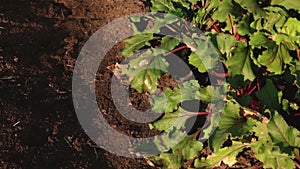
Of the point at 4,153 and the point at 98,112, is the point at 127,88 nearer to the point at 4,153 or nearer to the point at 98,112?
the point at 98,112

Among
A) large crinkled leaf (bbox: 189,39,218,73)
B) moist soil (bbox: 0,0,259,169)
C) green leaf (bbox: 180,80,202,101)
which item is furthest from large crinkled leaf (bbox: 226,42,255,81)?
moist soil (bbox: 0,0,259,169)

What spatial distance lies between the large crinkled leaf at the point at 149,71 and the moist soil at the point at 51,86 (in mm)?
327

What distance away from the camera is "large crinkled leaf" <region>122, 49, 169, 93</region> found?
10.5 ft

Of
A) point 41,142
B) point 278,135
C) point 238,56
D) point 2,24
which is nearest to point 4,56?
point 2,24

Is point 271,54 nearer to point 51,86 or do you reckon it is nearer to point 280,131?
point 280,131

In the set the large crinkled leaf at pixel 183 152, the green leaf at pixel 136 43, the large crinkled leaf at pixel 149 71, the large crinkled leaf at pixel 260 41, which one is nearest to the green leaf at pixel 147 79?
the large crinkled leaf at pixel 149 71

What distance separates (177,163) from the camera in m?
2.99

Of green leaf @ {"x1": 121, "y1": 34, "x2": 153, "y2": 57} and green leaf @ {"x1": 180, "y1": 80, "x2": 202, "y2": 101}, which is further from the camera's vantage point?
green leaf @ {"x1": 121, "y1": 34, "x2": 153, "y2": 57}

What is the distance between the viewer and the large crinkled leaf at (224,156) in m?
3.16

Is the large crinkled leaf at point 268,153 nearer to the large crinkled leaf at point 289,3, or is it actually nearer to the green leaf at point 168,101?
the green leaf at point 168,101

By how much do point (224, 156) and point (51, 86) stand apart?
3.95ft

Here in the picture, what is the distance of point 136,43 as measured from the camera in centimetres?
327

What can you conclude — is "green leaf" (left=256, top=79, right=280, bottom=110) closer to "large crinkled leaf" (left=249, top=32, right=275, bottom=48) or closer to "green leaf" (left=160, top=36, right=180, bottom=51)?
"large crinkled leaf" (left=249, top=32, right=275, bottom=48)

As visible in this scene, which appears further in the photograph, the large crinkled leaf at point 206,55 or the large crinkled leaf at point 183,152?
the large crinkled leaf at point 206,55
